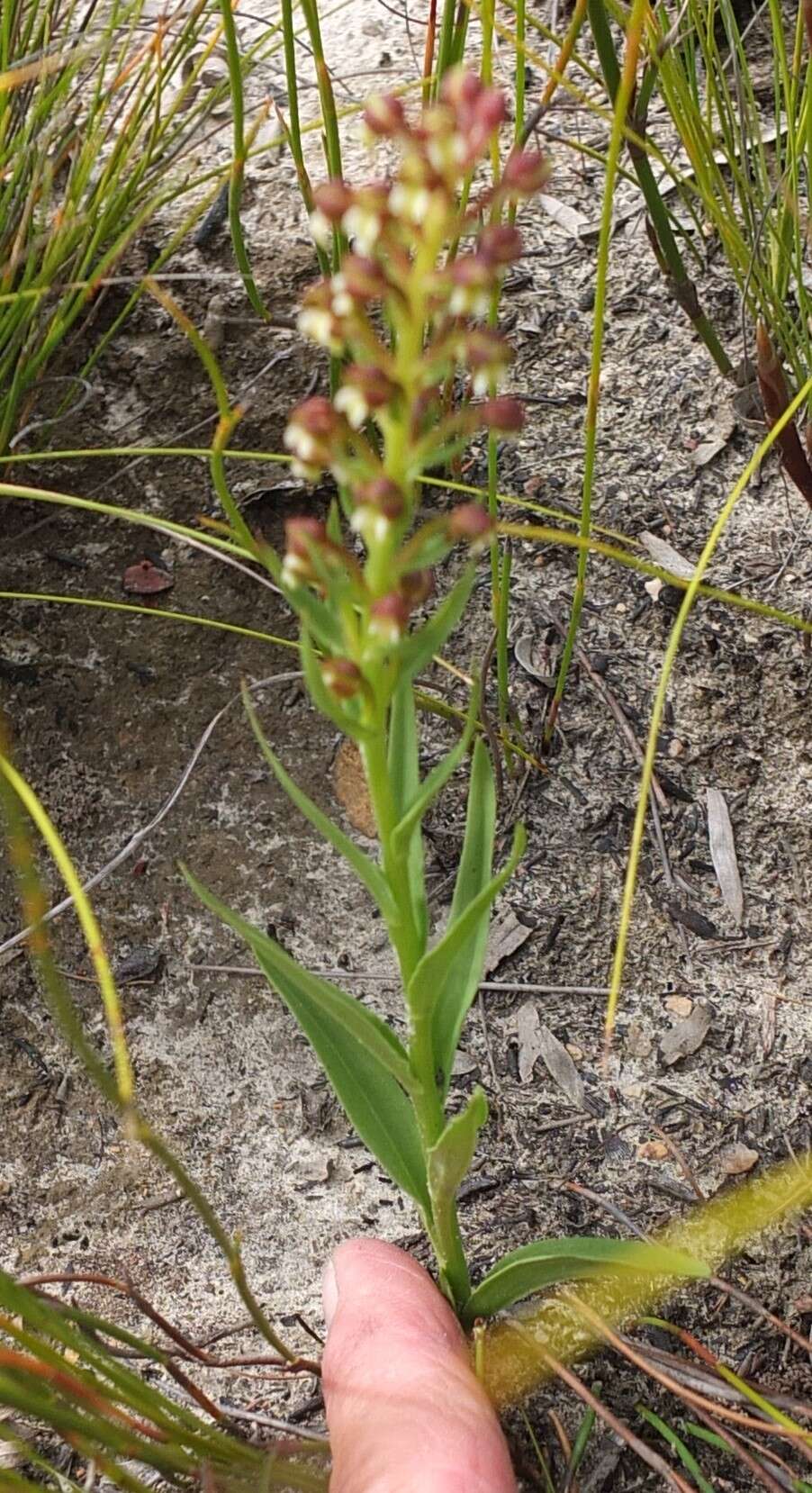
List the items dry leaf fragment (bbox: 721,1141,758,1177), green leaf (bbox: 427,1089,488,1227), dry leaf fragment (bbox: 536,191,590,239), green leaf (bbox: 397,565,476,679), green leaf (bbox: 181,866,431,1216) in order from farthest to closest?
dry leaf fragment (bbox: 536,191,590,239), dry leaf fragment (bbox: 721,1141,758,1177), green leaf (bbox: 181,866,431,1216), green leaf (bbox: 427,1089,488,1227), green leaf (bbox: 397,565,476,679)

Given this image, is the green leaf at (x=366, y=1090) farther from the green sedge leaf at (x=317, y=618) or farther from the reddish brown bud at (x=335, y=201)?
the reddish brown bud at (x=335, y=201)

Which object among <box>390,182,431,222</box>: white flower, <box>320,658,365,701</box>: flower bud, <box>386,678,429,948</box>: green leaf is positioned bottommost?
<box>386,678,429,948</box>: green leaf

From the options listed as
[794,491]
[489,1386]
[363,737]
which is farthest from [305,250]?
[489,1386]

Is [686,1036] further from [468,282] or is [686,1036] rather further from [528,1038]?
[468,282]

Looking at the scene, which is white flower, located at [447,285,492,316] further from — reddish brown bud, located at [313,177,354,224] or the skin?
the skin

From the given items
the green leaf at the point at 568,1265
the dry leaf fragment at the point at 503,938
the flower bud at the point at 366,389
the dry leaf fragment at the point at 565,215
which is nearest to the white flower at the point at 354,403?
the flower bud at the point at 366,389

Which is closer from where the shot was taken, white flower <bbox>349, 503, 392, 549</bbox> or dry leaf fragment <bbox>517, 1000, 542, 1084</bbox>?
white flower <bbox>349, 503, 392, 549</bbox>

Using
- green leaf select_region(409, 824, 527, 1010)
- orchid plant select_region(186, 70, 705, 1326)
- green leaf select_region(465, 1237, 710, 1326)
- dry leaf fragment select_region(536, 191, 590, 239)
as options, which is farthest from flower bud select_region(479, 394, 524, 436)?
dry leaf fragment select_region(536, 191, 590, 239)
